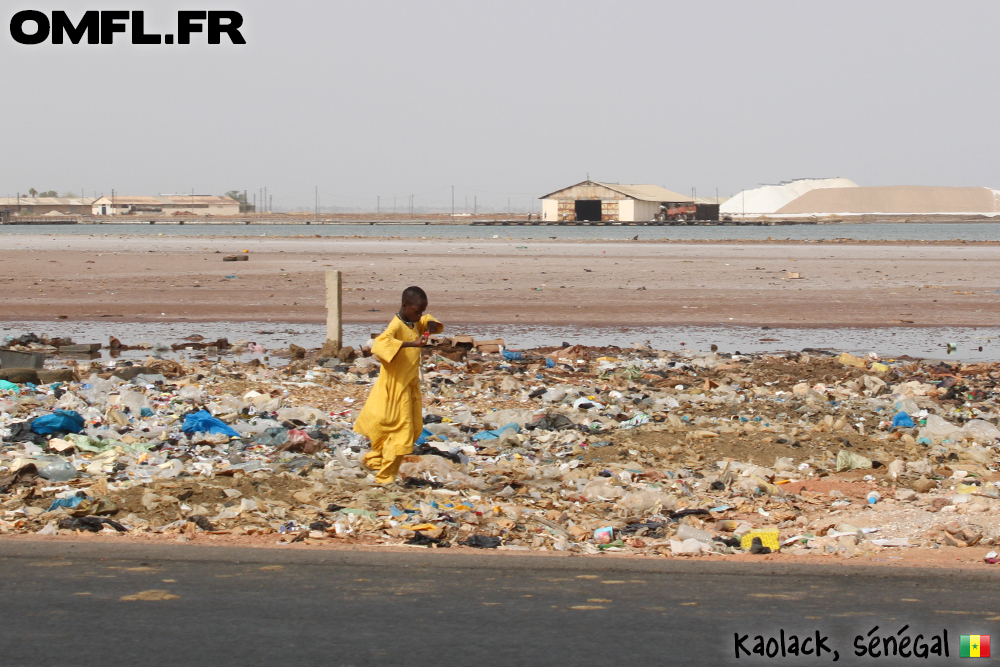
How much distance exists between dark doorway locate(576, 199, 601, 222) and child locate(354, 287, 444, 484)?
293 ft

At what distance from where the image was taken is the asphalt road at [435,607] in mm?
4023

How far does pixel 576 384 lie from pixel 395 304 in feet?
33.8

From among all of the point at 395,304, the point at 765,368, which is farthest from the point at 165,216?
the point at 765,368

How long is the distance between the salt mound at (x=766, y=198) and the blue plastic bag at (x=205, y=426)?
517 ft

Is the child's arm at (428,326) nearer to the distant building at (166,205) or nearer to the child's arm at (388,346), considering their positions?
the child's arm at (388,346)

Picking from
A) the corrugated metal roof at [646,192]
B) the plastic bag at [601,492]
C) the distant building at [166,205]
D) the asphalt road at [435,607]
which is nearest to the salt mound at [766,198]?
the corrugated metal roof at [646,192]

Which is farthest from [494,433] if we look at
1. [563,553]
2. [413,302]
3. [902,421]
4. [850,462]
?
[902,421]

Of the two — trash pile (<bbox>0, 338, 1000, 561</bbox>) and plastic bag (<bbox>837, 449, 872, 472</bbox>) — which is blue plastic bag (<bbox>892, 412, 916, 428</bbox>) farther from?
plastic bag (<bbox>837, 449, 872, 472</bbox>)

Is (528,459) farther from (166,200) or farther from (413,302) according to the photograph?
(166,200)

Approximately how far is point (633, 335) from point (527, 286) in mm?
8040

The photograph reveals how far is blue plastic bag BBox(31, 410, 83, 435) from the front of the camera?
8125mm

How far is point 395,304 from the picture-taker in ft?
69.9

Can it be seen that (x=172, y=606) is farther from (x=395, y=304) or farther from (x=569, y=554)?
(x=395, y=304)

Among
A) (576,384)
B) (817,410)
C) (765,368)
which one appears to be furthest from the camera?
(765,368)
